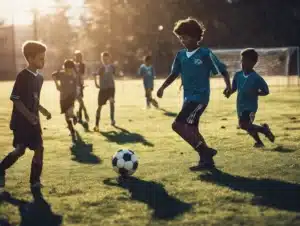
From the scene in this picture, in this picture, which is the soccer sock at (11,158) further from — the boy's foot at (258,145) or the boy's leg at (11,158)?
the boy's foot at (258,145)

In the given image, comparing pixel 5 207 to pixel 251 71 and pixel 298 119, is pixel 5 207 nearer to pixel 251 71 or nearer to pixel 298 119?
pixel 251 71

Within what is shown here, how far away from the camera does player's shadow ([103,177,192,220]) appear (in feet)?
16.3

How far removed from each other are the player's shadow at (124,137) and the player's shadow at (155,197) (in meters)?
3.38

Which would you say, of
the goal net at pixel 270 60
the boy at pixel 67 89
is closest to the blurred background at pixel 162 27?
the goal net at pixel 270 60

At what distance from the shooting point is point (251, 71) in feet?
28.9

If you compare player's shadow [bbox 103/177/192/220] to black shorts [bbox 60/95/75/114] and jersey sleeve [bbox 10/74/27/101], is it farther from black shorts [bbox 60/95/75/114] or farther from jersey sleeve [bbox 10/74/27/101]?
black shorts [bbox 60/95/75/114]

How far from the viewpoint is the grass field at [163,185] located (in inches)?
189

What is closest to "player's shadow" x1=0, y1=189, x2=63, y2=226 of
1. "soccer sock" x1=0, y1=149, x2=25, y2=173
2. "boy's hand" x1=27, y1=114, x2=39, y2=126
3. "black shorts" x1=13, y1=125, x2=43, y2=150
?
"soccer sock" x1=0, y1=149, x2=25, y2=173

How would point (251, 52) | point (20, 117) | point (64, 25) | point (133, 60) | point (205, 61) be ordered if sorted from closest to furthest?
point (20, 117) < point (205, 61) < point (251, 52) < point (133, 60) < point (64, 25)

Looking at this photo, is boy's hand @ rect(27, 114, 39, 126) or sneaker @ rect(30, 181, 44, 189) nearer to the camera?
boy's hand @ rect(27, 114, 39, 126)

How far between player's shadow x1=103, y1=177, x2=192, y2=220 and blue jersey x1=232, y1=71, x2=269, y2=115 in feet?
10.3

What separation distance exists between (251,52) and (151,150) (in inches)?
99.7

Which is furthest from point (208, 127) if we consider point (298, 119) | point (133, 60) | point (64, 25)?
point (64, 25)

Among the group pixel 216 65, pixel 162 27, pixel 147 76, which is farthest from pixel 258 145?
pixel 162 27
